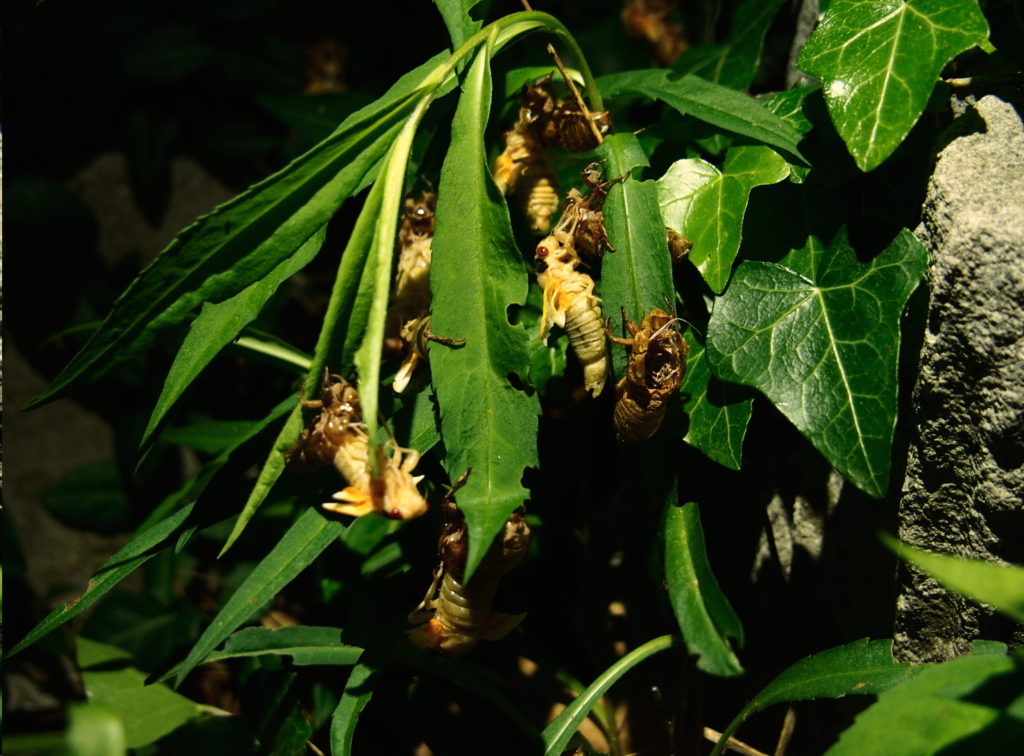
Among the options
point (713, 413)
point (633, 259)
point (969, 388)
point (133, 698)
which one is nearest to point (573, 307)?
point (633, 259)

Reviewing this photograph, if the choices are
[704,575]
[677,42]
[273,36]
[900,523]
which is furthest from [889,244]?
[273,36]

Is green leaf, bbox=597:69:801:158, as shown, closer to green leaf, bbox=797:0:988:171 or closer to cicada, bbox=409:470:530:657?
green leaf, bbox=797:0:988:171

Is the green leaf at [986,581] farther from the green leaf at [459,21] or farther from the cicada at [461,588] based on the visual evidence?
the green leaf at [459,21]

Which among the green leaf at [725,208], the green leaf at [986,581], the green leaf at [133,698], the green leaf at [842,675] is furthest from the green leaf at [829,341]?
the green leaf at [133,698]

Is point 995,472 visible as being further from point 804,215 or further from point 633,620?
point 633,620

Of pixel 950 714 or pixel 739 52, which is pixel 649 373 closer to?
pixel 950 714

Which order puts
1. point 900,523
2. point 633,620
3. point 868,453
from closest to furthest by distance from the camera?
1. point 868,453
2. point 900,523
3. point 633,620

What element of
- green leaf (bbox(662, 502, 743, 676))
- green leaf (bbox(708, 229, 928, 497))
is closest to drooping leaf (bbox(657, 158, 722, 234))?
green leaf (bbox(708, 229, 928, 497))
